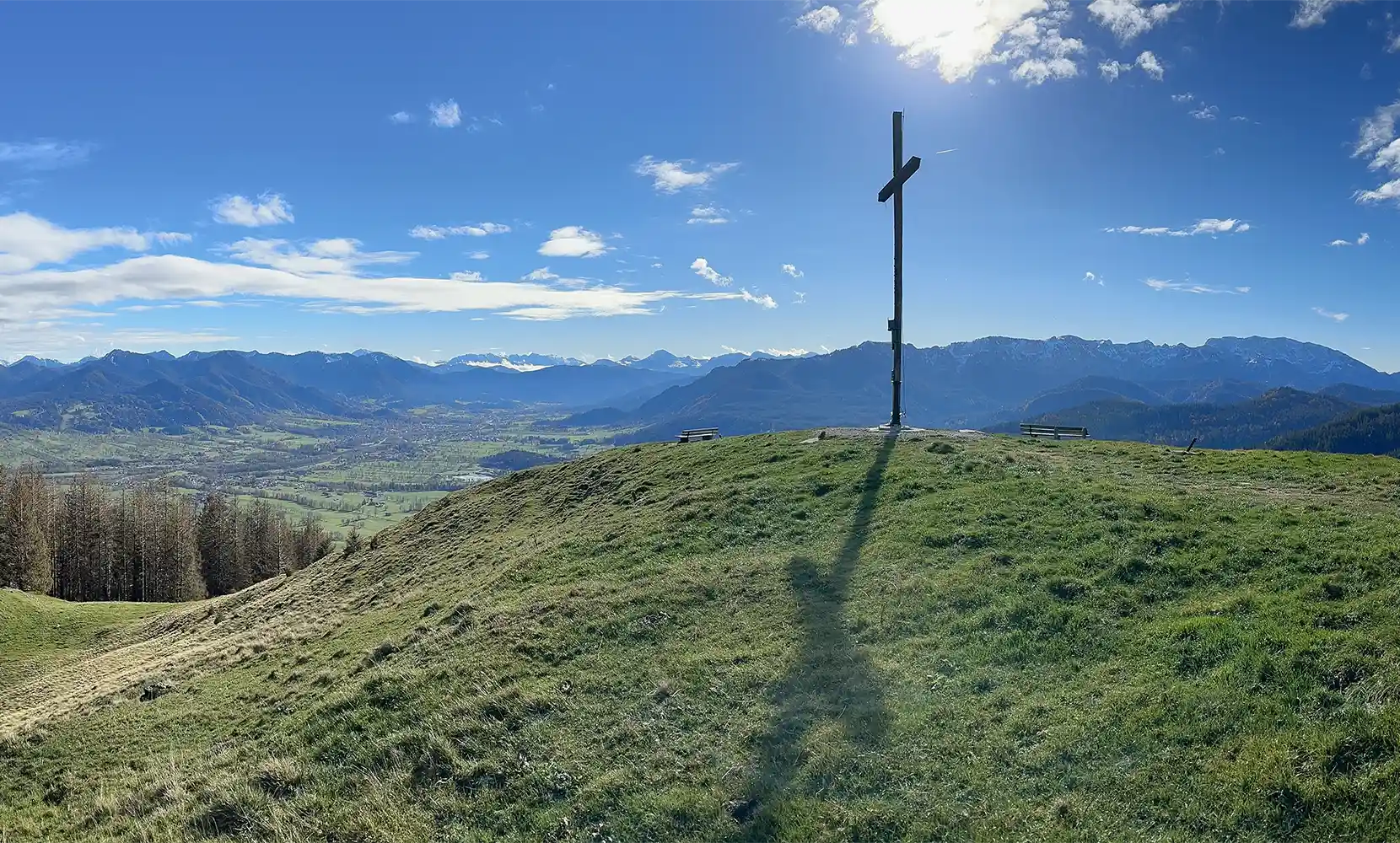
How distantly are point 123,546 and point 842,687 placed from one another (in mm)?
95940

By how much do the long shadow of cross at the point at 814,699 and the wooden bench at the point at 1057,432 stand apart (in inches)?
959

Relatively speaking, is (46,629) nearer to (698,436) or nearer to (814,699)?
(698,436)

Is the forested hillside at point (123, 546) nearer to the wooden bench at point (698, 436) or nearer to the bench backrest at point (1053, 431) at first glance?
the wooden bench at point (698, 436)

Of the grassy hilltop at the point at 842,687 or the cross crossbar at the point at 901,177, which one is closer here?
the grassy hilltop at the point at 842,687

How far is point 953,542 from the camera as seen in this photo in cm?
1909

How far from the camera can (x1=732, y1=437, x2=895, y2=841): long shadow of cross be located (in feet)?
33.8

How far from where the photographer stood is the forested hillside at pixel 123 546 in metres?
63.9

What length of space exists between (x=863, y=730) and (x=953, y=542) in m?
9.20

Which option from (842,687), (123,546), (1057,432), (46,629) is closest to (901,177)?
(1057,432)

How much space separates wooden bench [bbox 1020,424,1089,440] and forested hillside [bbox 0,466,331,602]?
268ft

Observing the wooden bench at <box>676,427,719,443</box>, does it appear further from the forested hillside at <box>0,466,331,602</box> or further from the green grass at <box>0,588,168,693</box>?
the forested hillside at <box>0,466,331,602</box>

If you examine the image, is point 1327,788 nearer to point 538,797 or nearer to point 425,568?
point 538,797

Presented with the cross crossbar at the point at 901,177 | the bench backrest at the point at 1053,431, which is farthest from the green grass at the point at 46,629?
the bench backrest at the point at 1053,431

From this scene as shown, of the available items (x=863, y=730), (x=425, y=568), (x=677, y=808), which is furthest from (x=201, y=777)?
(x=425, y=568)
